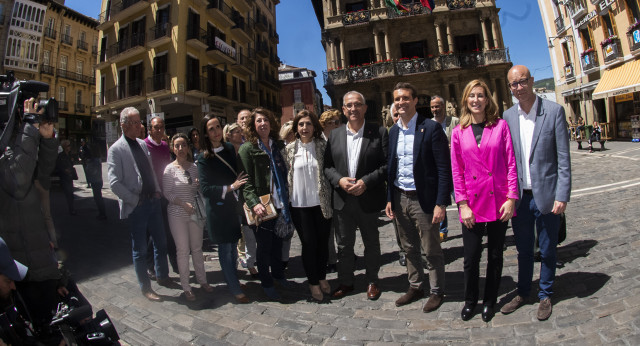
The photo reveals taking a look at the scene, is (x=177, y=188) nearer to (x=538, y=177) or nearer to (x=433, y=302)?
(x=433, y=302)

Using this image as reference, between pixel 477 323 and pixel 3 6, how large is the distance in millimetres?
40690

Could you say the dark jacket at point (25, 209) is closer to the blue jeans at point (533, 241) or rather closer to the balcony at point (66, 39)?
the blue jeans at point (533, 241)

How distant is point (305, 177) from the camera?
11.6 feet

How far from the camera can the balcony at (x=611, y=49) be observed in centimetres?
1947

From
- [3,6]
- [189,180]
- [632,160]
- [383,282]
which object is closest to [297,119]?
[189,180]

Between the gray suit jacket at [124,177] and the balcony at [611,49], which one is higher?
the balcony at [611,49]

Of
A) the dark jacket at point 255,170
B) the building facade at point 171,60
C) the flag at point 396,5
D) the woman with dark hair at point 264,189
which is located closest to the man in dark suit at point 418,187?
the woman with dark hair at point 264,189

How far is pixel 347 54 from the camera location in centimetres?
2356

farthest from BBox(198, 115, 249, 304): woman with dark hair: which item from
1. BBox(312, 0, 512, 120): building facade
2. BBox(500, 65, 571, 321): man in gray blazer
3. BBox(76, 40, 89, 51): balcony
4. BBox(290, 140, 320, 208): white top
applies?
BBox(76, 40, 89, 51): balcony

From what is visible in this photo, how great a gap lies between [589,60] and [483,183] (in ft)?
86.5

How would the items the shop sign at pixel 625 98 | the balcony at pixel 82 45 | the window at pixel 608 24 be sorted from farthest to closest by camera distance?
1. the balcony at pixel 82 45
2. the window at pixel 608 24
3. the shop sign at pixel 625 98

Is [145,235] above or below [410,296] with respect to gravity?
above

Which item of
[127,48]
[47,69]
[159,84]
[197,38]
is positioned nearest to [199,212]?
[159,84]

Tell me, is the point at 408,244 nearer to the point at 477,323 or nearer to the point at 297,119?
the point at 477,323
